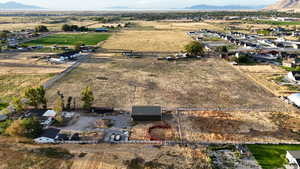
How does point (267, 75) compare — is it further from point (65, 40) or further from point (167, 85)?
point (65, 40)

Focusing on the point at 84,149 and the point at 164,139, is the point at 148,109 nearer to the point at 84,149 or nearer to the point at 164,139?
the point at 164,139

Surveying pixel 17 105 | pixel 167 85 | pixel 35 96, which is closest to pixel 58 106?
pixel 35 96

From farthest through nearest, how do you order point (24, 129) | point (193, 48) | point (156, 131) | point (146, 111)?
point (193, 48) < point (146, 111) < point (156, 131) < point (24, 129)

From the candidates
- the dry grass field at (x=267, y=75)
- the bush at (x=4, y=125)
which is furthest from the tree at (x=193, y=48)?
the bush at (x=4, y=125)

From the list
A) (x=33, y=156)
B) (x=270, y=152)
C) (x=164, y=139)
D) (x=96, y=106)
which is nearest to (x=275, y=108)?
(x=270, y=152)

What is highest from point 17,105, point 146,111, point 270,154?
point 17,105

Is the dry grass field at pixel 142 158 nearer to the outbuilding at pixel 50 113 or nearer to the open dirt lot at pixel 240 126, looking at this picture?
the open dirt lot at pixel 240 126

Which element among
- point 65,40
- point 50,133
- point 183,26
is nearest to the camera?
point 50,133

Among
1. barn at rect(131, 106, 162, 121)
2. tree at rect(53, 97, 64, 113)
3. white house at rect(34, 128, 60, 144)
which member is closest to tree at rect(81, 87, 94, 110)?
tree at rect(53, 97, 64, 113)
